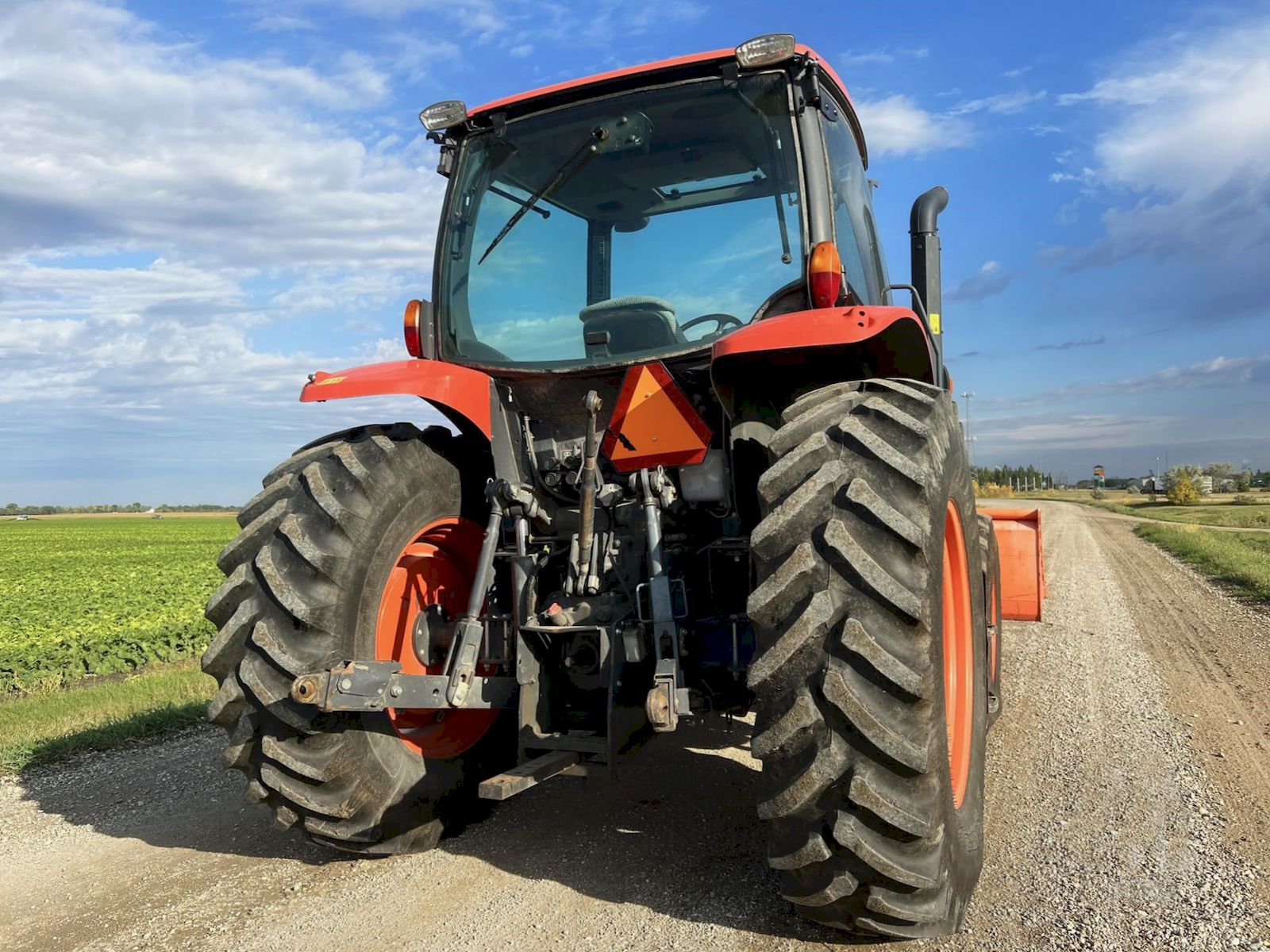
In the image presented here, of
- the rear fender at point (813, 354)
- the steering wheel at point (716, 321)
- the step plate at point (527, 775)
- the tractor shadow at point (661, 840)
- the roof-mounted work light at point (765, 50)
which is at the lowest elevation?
the tractor shadow at point (661, 840)

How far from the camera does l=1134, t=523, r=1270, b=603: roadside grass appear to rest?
1409cm

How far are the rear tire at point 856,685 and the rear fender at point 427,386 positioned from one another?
1.38 meters

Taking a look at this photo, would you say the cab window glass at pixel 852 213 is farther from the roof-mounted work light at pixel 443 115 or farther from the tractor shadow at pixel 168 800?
the tractor shadow at pixel 168 800

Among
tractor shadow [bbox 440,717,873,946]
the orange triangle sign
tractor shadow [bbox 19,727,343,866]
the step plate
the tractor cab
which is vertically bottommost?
tractor shadow [bbox 19,727,343,866]

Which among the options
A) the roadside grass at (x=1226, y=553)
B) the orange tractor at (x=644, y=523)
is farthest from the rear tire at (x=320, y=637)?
the roadside grass at (x=1226, y=553)

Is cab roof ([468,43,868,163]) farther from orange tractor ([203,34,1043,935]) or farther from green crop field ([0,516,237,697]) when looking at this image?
green crop field ([0,516,237,697])

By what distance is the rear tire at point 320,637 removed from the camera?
3223mm

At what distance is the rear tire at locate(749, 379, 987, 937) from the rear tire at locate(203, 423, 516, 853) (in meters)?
1.51

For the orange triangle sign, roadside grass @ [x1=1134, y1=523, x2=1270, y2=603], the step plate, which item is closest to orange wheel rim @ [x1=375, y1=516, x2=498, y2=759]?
the step plate

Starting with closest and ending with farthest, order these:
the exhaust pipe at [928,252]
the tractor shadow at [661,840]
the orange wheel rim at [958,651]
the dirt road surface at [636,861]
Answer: the dirt road surface at [636,861] < the tractor shadow at [661,840] < the orange wheel rim at [958,651] < the exhaust pipe at [928,252]

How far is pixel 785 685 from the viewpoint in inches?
99.6

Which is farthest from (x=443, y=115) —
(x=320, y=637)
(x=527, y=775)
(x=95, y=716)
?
(x=95, y=716)

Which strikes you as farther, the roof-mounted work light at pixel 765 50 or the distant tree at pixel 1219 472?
the distant tree at pixel 1219 472

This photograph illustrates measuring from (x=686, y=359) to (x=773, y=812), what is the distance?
1.67m
